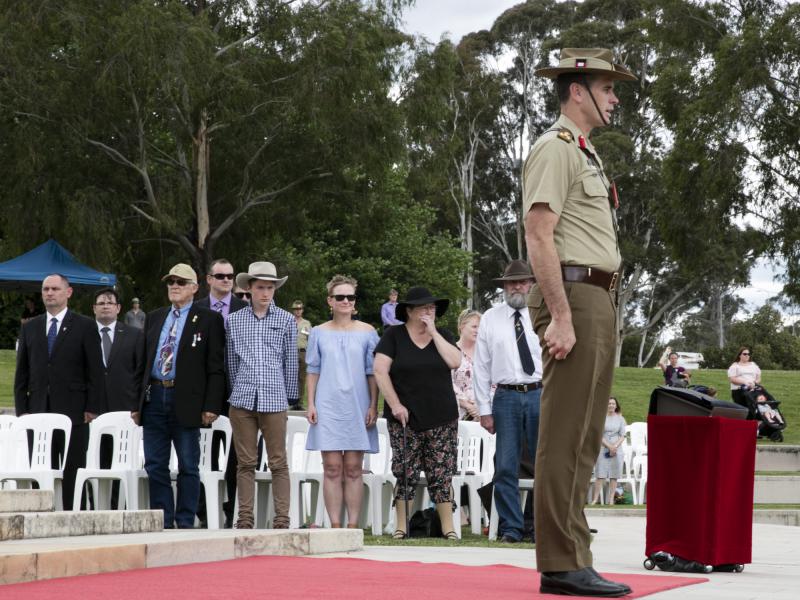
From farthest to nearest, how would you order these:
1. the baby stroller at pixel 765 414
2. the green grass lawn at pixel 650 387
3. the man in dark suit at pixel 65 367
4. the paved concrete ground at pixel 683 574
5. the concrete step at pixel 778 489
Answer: the green grass lawn at pixel 650 387 < the baby stroller at pixel 765 414 < the concrete step at pixel 778 489 < the man in dark suit at pixel 65 367 < the paved concrete ground at pixel 683 574

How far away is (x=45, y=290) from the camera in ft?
35.5

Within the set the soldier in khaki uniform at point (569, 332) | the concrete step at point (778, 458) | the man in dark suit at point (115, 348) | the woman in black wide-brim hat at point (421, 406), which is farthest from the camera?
the concrete step at point (778, 458)

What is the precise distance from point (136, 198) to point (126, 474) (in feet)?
67.3

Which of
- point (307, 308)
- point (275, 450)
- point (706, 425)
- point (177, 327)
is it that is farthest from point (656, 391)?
point (307, 308)

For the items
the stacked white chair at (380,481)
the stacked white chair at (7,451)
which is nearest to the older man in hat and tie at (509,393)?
the stacked white chair at (380,481)

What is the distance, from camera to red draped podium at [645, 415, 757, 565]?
722 cm

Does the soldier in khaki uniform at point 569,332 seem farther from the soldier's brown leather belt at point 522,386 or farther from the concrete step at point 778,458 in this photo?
the concrete step at point 778,458

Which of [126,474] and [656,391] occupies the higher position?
[656,391]

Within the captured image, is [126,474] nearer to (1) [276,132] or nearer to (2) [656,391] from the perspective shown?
(2) [656,391]

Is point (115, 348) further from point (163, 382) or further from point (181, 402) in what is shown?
point (181, 402)

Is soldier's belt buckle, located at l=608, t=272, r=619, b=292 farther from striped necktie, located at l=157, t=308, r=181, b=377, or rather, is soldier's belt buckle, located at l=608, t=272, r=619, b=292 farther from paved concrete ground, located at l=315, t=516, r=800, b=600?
striped necktie, located at l=157, t=308, r=181, b=377

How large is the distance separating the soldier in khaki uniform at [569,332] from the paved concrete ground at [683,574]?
47cm

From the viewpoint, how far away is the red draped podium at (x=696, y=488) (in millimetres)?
7219

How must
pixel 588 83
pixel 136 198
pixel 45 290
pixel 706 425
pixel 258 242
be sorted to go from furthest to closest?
pixel 258 242 < pixel 136 198 < pixel 45 290 < pixel 706 425 < pixel 588 83
